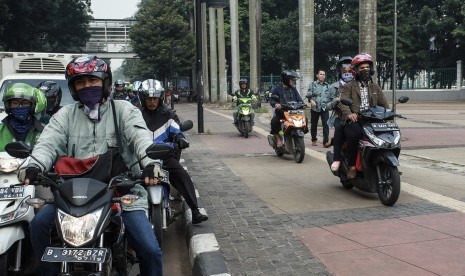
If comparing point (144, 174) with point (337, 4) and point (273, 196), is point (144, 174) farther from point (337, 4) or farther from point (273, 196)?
point (337, 4)

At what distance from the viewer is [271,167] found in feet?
30.6

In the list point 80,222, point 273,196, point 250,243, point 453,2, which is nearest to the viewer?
point 80,222

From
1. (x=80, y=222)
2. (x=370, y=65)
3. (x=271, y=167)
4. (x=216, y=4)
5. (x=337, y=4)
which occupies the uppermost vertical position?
(x=337, y=4)

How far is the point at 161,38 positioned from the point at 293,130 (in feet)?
117

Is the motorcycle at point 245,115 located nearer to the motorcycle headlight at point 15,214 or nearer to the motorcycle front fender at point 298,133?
the motorcycle front fender at point 298,133

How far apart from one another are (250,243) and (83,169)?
202 centimetres

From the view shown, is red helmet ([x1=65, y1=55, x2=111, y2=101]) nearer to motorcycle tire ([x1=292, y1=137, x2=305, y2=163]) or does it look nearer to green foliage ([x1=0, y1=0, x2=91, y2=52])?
motorcycle tire ([x1=292, y1=137, x2=305, y2=163])

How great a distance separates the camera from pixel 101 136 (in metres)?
3.52

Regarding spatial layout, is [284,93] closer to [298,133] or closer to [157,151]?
[298,133]

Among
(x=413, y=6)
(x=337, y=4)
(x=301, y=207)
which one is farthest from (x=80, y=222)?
(x=337, y=4)

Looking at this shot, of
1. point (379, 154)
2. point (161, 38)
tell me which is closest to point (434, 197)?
point (379, 154)

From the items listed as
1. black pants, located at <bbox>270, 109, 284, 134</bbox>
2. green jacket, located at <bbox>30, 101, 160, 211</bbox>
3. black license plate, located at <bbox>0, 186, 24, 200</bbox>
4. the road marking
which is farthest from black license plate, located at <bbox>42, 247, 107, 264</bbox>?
black pants, located at <bbox>270, 109, 284, 134</bbox>

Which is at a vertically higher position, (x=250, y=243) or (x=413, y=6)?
(x=413, y=6)

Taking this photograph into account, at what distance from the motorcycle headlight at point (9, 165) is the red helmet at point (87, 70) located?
1001 millimetres
